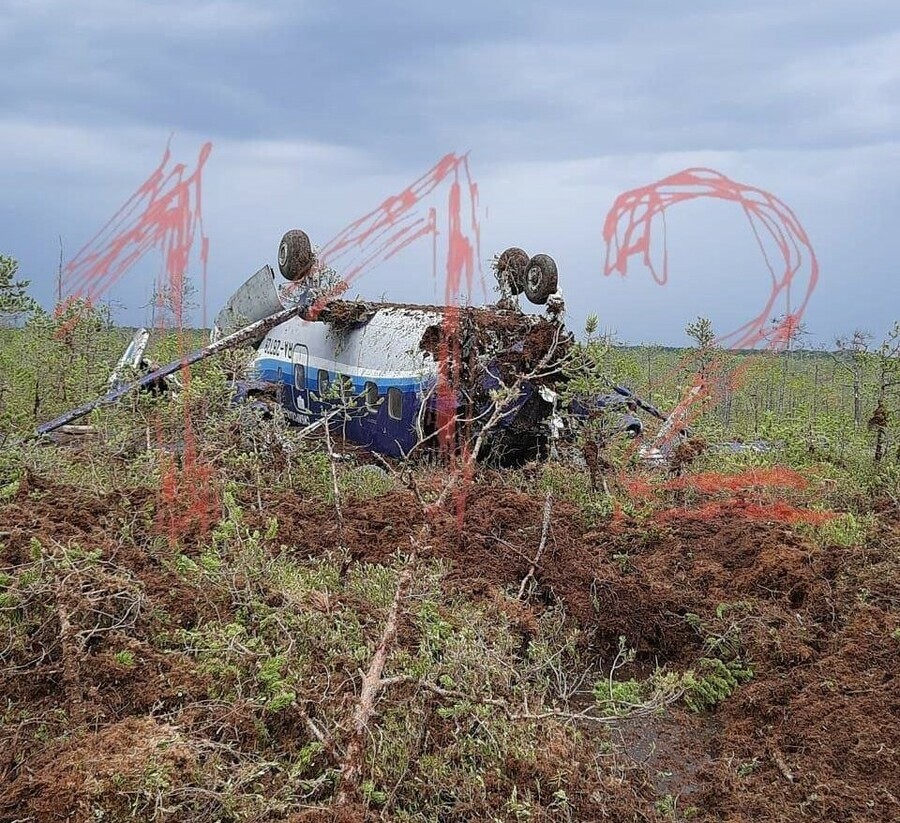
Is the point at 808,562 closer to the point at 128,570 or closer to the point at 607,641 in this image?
the point at 607,641

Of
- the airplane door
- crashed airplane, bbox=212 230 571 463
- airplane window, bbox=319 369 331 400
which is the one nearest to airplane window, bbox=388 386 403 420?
crashed airplane, bbox=212 230 571 463

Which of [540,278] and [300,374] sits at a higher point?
[540,278]

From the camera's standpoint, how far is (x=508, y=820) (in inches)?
128

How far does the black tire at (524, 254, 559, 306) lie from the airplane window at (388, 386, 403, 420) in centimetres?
202

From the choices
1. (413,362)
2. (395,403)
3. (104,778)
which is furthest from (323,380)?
(104,778)

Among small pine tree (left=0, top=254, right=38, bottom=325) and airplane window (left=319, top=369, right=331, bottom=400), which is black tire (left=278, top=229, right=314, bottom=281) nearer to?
airplane window (left=319, top=369, right=331, bottom=400)

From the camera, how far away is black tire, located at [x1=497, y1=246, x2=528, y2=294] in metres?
11.0

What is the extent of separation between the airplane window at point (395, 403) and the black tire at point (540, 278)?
202 centimetres

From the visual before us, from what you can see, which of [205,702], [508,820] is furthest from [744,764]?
[205,702]

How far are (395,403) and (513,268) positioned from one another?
2259 millimetres

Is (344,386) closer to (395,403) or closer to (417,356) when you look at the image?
(417,356)

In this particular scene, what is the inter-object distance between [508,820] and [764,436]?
685 centimetres

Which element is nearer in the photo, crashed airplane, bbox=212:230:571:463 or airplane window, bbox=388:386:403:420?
crashed airplane, bbox=212:230:571:463

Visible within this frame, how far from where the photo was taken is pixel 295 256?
12570 millimetres
